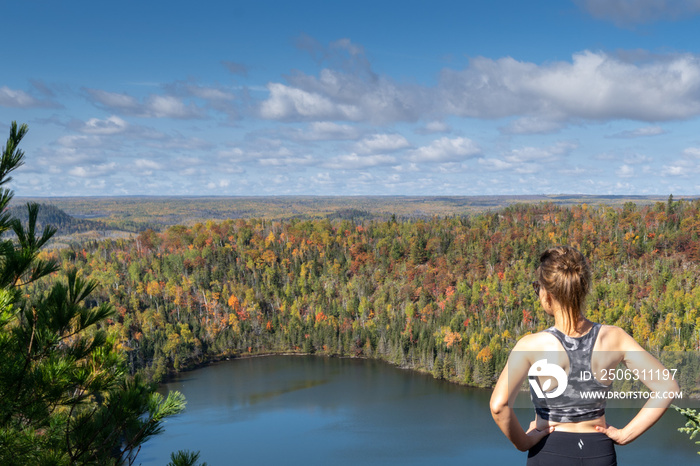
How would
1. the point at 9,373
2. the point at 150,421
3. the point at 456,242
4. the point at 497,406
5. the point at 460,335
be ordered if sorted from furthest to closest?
the point at 456,242 → the point at 460,335 → the point at 150,421 → the point at 9,373 → the point at 497,406

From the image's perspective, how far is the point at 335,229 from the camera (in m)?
150

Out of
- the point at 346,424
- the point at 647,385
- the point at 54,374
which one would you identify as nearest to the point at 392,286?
the point at 346,424

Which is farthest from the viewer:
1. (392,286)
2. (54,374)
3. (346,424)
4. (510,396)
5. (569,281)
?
(392,286)

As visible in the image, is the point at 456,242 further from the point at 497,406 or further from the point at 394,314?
the point at 497,406

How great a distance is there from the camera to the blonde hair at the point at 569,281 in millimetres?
2963

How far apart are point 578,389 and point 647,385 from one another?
0.41 meters

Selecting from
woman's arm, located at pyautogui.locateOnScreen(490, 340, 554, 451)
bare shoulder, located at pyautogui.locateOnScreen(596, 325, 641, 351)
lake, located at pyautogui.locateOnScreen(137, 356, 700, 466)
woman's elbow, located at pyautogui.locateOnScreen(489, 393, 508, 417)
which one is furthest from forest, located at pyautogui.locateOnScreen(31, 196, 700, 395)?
woman's elbow, located at pyautogui.locateOnScreen(489, 393, 508, 417)

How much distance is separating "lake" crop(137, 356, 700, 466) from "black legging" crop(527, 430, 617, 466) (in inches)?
1862

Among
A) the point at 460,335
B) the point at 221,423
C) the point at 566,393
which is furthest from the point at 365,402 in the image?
the point at 566,393

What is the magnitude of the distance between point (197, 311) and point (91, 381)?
374 feet

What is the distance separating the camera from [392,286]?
4663 inches

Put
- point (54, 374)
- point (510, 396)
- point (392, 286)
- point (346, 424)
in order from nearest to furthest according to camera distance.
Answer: point (510, 396) → point (54, 374) → point (346, 424) → point (392, 286)

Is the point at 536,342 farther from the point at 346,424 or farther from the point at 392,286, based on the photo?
the point at 392,286

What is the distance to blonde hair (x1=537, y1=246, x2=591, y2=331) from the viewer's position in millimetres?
2963
